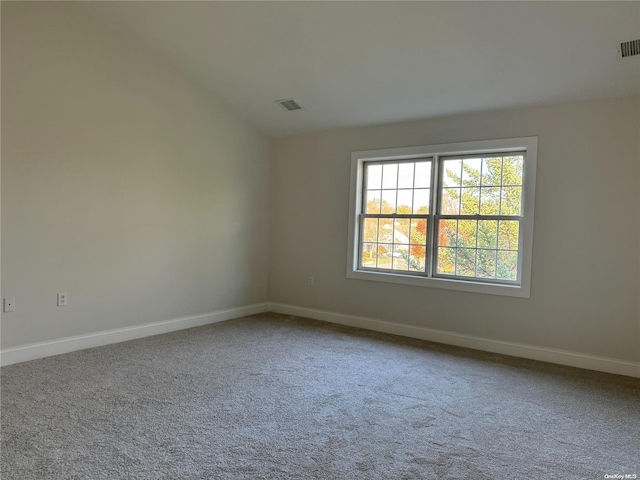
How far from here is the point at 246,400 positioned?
248cm

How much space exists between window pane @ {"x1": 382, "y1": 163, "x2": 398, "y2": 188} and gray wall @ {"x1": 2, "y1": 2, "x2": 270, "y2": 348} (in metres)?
1.85

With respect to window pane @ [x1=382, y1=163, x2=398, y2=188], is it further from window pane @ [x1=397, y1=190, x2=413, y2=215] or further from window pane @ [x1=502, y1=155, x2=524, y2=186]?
window pane @ [x1=502, y1=155, x2=524, y2=186]

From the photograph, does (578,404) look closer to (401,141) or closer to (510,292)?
(510,292)

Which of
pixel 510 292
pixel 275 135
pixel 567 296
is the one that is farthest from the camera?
pixel 275 135

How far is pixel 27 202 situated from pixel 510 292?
4.38m

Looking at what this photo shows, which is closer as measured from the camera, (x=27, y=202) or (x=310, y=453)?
(x=310, y=453)

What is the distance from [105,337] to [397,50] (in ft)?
12.3

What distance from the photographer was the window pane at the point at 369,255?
4.66 metres

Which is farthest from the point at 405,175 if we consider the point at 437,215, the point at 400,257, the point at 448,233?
the point at 400,257

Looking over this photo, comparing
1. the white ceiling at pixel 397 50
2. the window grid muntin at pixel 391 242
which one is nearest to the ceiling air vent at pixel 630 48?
the white ceiling at pixel 397 50

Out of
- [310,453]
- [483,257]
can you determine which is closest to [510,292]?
[483,257]

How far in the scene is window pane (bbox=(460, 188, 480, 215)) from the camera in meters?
3.96

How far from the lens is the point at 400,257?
14.6ft

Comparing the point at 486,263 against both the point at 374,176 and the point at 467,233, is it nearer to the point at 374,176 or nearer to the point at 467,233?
the point at 467,233
